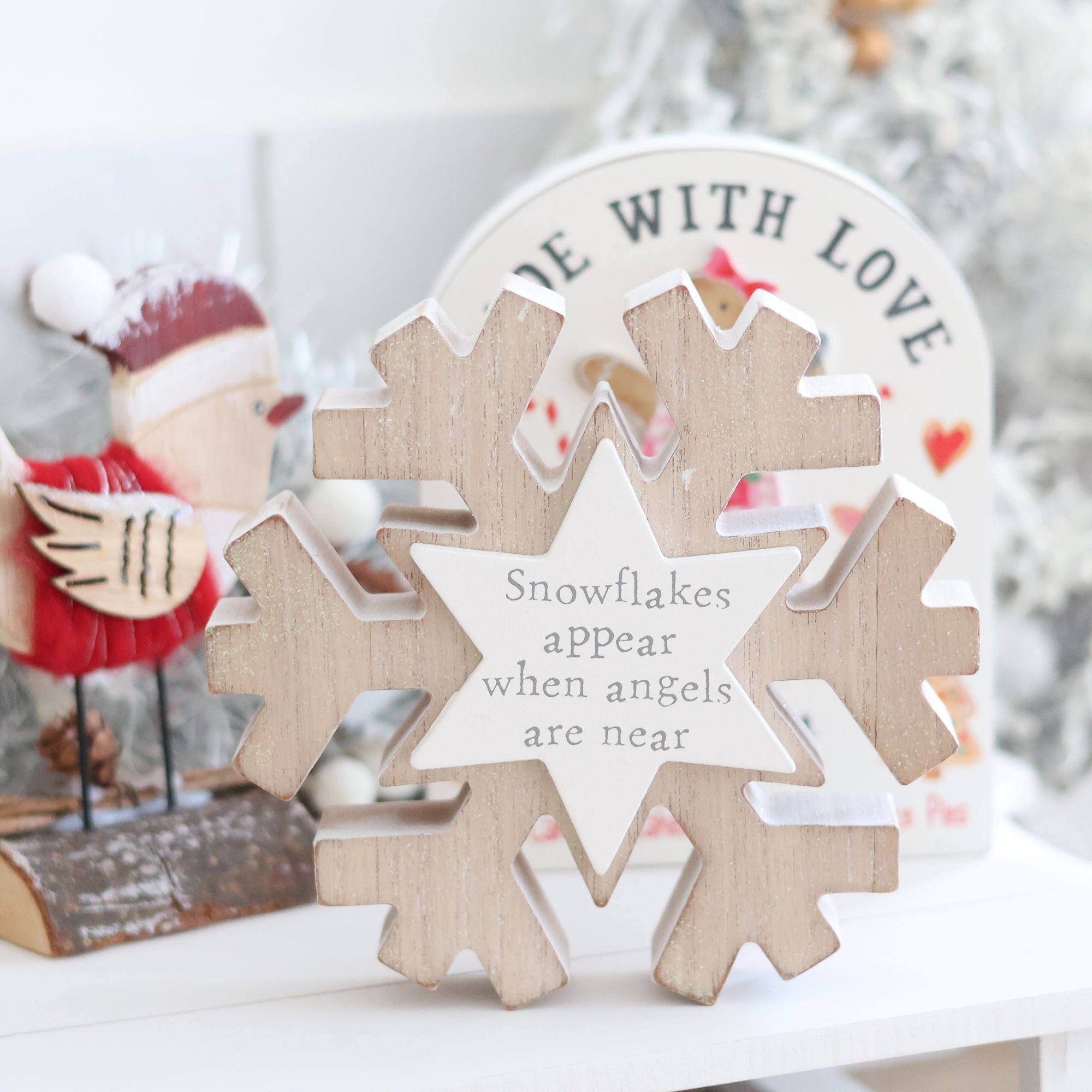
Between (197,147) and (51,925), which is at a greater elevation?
(197,147)

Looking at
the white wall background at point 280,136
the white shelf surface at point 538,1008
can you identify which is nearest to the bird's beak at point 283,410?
the white wall background at point 280,136

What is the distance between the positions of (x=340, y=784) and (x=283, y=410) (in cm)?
22

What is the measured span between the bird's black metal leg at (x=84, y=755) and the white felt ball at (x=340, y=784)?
0.13m

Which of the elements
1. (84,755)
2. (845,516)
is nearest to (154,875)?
(84,755)

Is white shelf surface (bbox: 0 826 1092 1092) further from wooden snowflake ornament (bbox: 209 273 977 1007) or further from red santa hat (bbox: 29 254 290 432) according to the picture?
red santa hat (bbox: 29 254 290 432)

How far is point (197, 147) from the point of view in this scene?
2.66ft

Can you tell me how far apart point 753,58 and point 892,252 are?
290 mm

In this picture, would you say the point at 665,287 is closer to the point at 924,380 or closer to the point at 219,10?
the point at 924,380

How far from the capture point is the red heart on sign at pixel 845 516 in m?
0.69

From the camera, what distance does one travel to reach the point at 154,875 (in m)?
0.61

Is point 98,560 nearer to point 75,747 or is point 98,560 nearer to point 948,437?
point 75,747

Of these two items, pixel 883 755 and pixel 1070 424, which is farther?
pixel 1070 424

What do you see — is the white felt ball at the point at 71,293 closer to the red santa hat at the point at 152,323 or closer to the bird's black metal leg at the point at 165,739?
the red santa hat at the point at 152,323

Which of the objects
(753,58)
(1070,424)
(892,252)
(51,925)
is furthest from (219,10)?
(1070,424)
